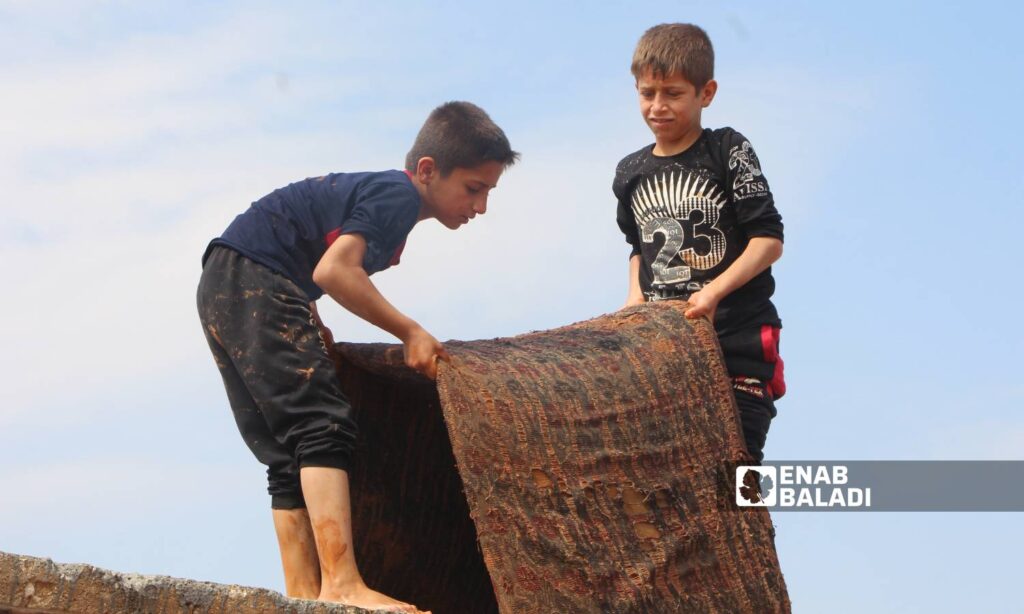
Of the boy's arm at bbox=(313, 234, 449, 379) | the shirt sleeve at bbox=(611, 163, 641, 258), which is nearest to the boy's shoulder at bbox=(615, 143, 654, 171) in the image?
the shirt sleeve at bbox=(611, 163, 641, 258)

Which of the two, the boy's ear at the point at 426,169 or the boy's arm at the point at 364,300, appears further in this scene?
the boy's ear at the point at 426,169

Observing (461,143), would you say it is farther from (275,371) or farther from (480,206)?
(275,371)

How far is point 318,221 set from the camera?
143 inches

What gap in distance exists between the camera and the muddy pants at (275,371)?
3.38 meters

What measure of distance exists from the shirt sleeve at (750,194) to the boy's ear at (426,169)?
77cm

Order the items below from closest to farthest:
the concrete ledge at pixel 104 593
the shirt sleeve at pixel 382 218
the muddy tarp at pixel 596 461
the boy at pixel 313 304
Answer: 1. the concrete ledge at pixel 104 593
2. the muddy tarp at pixel 596 461
3. the boy at pixel 313 304
4. the shirt sleeve at pixel 382 218

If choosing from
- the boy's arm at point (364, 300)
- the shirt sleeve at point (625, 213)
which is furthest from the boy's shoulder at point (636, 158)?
the boy's arm at point (364, 300)

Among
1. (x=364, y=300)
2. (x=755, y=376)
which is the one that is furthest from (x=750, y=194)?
(x=364, y=300)

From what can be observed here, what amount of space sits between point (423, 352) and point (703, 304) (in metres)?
0.75

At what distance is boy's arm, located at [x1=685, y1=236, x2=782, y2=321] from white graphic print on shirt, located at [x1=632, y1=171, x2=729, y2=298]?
118mm

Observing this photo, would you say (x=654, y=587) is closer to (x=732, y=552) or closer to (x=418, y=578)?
(x=732, y=552)

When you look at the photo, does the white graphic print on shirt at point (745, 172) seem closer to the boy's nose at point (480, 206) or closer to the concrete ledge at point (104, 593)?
the boy's nose at point (480, 206)

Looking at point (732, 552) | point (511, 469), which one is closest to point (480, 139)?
point (511, 469)

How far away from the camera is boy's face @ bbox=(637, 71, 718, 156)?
3869 mm
